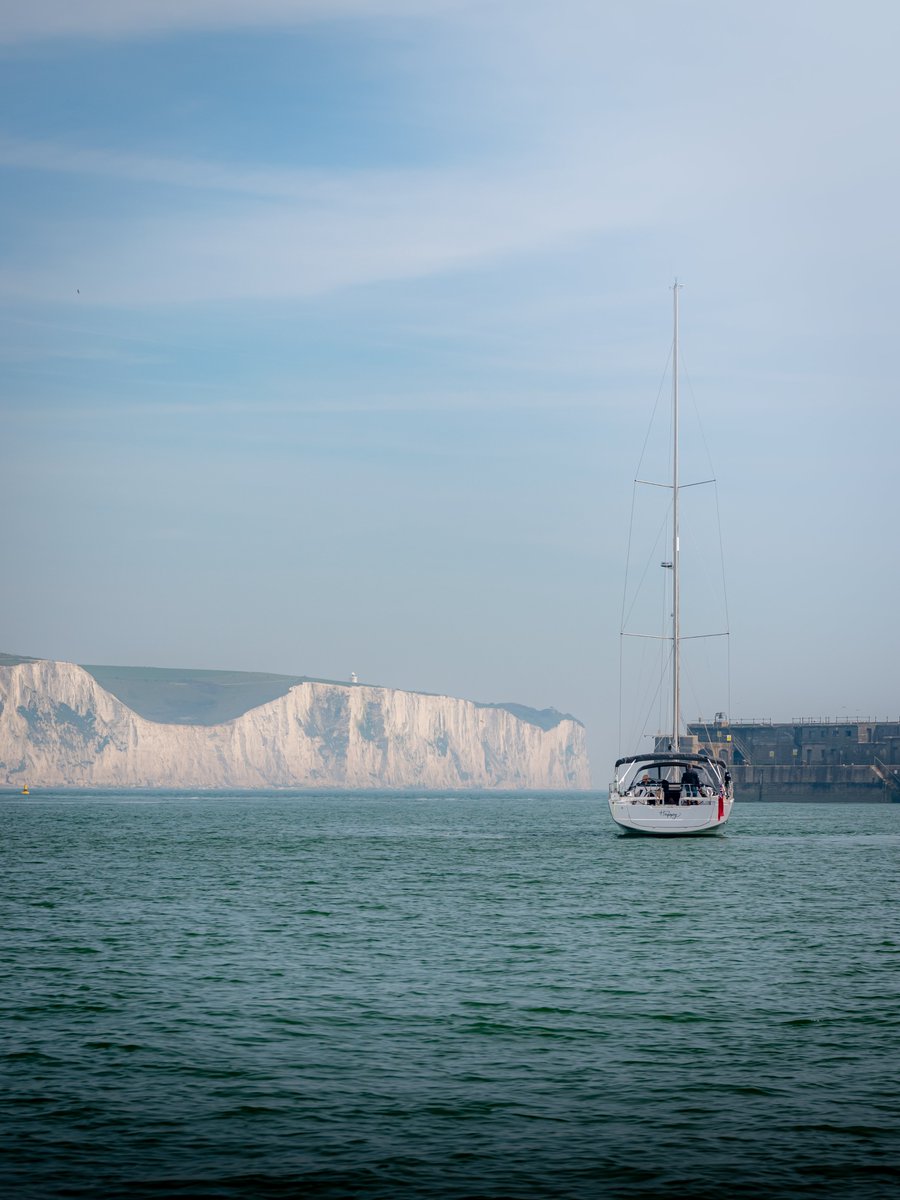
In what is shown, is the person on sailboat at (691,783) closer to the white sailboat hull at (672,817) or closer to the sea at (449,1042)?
the white sailboat hull at (672,817)

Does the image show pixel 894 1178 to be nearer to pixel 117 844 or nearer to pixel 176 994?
pixel 176 994

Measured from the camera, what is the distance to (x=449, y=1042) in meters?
20.2

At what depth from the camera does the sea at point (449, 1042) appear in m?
14.1

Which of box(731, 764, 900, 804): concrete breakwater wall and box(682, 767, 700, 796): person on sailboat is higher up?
box(682, 767, 700, 796): person on sailboat

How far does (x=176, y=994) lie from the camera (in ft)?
79.5

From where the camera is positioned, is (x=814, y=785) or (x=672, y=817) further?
(x=814, y=785)

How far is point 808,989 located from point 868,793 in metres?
168


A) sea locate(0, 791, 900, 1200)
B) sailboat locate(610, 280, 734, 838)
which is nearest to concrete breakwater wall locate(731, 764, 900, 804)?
sailboat locate(610, 280, 734, 838)

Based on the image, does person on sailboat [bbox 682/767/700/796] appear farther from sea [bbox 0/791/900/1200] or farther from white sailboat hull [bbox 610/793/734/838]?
sea [bbox 0/791/900/1200]

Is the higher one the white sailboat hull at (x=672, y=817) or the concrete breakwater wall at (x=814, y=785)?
the white sailboat hull at (x=672, y=817)

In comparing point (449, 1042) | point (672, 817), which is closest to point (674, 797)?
point (672, 817)

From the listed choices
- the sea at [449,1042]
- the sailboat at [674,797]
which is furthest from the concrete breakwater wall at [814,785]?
the sea at [449,1042]

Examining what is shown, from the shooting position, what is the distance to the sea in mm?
14117

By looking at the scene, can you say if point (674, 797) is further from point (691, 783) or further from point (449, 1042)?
point (449, 1042)
